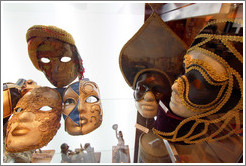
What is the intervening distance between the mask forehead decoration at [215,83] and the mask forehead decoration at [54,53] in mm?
680

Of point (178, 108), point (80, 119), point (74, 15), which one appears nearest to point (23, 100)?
point (80, 119)

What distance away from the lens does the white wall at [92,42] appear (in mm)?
873

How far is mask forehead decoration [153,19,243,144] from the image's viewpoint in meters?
0.53

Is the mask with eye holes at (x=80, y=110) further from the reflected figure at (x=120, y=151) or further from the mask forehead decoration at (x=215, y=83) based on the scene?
the mask forehead decoration at (x=215, y=83)

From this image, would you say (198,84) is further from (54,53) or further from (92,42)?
(92,42)

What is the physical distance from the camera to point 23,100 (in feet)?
2.51

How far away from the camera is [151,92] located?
0.90 metres

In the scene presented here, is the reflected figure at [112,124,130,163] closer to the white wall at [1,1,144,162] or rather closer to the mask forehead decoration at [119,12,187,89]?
the white wall at [1,1,144,162]

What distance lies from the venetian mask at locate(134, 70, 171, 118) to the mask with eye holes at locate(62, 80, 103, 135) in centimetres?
30

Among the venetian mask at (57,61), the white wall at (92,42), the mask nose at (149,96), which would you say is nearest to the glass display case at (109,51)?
the white wall at (92,42)

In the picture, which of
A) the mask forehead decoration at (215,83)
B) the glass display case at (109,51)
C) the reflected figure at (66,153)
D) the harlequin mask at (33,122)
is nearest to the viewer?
the mask forehead decoration at (215,83)

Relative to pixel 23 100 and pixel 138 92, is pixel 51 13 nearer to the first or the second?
pixel 23 100

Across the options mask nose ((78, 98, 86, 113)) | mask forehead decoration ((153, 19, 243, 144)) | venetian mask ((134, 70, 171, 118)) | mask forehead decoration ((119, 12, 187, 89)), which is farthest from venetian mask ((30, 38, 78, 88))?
mask forehead decoration ((153, 19, 243, 144))

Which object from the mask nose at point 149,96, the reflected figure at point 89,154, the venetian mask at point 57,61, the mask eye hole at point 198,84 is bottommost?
the reflected figure at point 89,154
